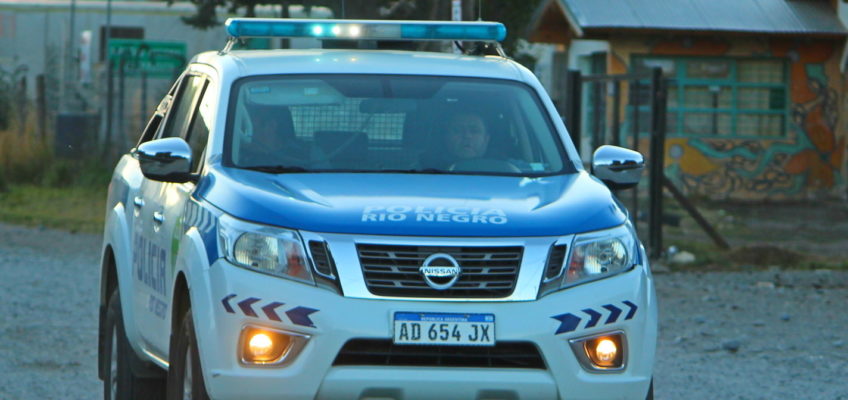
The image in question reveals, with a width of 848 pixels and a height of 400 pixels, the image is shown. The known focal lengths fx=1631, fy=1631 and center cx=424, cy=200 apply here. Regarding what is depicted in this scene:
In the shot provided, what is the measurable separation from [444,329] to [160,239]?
5.15 feet

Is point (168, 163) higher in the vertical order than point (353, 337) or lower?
higher

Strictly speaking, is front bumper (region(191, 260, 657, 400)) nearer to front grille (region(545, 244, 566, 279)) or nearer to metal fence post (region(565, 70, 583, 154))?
front grille (region(545, 244, 566, 279))

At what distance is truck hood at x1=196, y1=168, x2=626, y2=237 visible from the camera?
5.23 meters

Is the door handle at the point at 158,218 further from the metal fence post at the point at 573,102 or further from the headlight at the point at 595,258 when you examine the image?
the metal fence post at the point at 573,102

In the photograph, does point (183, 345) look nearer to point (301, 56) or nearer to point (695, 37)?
point (301, 56)

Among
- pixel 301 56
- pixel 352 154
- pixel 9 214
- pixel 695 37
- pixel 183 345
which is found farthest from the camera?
pixel 695 37

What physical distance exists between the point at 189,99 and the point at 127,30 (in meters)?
33.6

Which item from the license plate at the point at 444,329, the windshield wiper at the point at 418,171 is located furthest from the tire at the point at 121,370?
the license plate at the point at 444,329

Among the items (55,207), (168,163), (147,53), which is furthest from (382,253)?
(147,53)

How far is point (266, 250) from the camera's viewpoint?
5215 millimetres

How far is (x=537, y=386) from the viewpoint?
5129 mm

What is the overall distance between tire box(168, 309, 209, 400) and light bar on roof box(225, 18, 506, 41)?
162 centimetres

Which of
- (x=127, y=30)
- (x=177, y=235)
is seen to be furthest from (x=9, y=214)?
(x=127, y=30)

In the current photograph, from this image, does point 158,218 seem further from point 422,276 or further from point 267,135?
point 422,276
